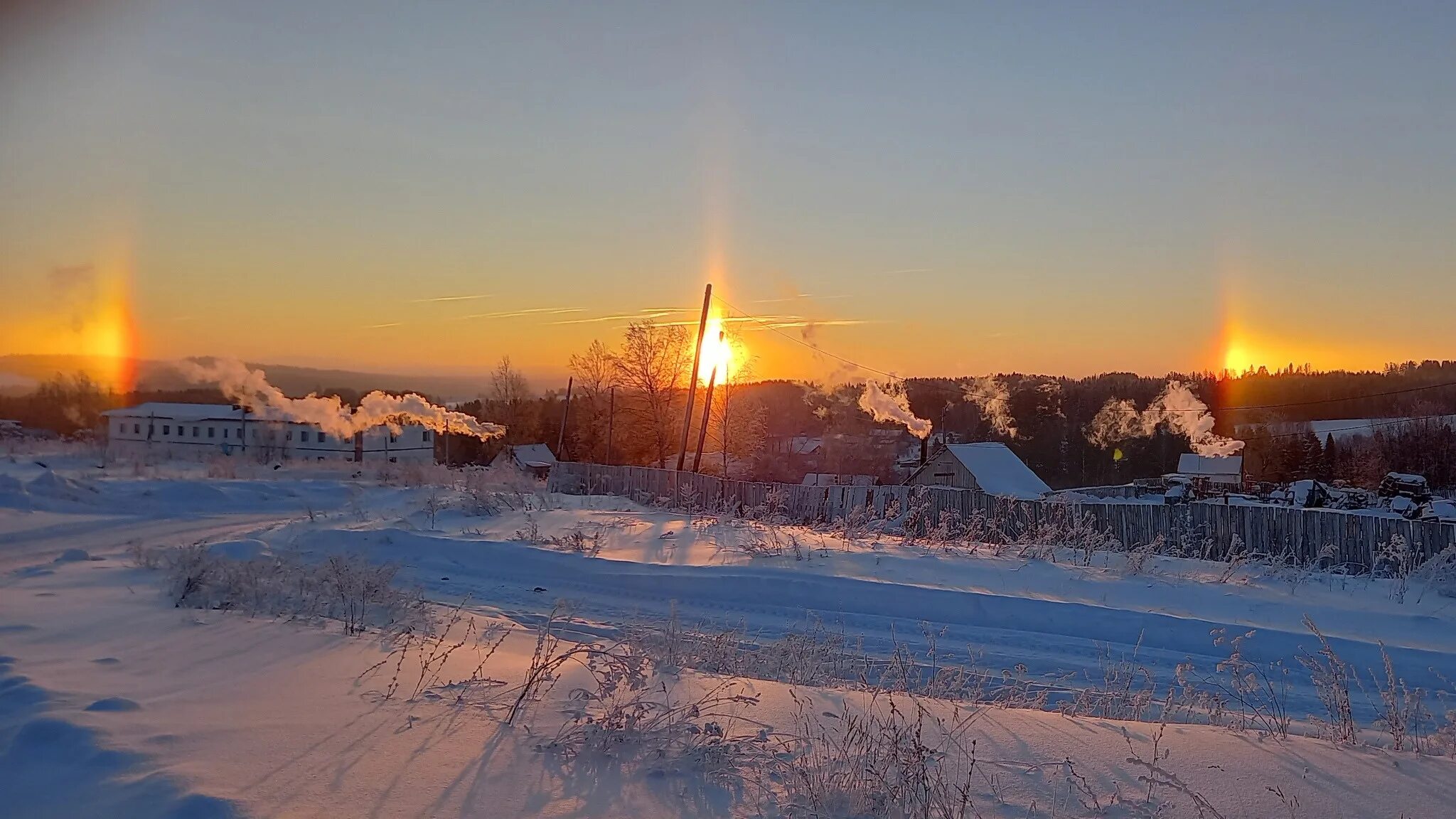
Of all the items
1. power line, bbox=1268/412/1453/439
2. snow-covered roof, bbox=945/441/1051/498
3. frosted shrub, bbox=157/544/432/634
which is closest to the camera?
frosted shrub, bbox=157/544/432/634

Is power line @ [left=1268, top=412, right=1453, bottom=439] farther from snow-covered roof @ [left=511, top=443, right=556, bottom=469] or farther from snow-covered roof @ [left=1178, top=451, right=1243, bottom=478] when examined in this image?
snow-covered roof @ [left=511, top=443, right=556, bottom=469]

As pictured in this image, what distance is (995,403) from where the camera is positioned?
237 feet

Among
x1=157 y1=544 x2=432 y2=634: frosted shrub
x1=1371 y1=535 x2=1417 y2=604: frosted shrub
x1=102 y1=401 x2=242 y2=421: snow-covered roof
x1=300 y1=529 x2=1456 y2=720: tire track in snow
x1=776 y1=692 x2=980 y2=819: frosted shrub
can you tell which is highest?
x1=102 y1=401 x2=242 y2=421: snow-covered roof

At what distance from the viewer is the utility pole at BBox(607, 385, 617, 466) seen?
48.7 meters

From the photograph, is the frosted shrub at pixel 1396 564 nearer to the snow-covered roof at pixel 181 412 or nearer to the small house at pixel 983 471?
the small house at pixel 983 471

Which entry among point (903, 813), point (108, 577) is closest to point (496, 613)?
point (108, 577)

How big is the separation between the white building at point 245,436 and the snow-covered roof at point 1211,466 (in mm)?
41875

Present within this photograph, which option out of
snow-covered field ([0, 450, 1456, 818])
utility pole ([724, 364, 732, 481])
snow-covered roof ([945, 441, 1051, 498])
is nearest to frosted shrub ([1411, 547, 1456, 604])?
snow-covered field ([0, 450, 1456, 818])

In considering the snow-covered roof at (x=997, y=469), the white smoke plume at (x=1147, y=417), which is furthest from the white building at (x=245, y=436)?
the white smoke plume at (x=1147, y=417)

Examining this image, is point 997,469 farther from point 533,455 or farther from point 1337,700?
point 1337,700

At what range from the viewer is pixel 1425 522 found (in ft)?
55.0

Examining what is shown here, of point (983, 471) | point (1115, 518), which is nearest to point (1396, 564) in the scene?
point (1115, 518)

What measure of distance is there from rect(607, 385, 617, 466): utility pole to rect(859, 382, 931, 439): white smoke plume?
12723mm

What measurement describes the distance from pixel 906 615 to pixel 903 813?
841cm
